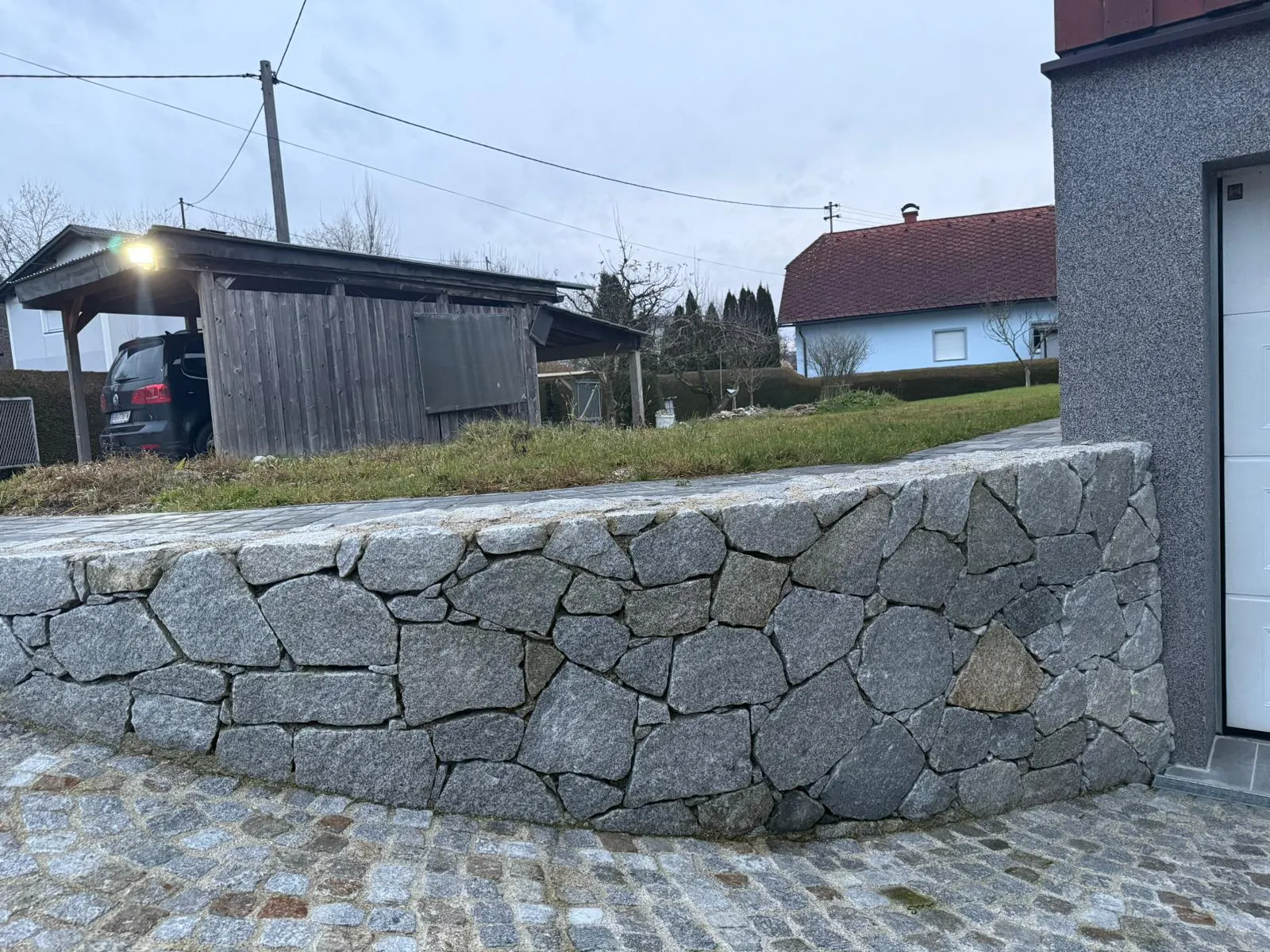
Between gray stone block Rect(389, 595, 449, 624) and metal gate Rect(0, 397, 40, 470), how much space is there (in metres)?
13.2

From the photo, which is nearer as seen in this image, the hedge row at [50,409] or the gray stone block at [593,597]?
the gray stone block at [593,597]

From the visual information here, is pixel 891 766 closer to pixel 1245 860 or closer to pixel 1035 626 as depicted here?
pixel 1035 626

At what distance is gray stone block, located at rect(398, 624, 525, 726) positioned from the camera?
9.42ft

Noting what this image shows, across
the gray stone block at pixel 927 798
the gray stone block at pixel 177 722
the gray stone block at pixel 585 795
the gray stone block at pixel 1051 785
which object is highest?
the gray stone block at pixel 177 722

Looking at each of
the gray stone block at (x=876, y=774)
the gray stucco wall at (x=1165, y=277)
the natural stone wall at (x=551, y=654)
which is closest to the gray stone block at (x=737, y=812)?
the natural stone wall at (x=551, y=654)

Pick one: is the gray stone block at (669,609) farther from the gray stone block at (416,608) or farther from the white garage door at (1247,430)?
the white garage door at (1247,430)

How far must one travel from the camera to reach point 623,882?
2688mm

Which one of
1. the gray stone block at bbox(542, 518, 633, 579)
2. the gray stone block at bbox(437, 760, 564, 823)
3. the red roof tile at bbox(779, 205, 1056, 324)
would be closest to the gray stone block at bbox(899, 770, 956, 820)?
the gray stone block at bbox(437, 760, 564, 823)

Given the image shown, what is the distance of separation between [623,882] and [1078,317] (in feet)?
11.4

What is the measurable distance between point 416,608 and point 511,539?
40cm

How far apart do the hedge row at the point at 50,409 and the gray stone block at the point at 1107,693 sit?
47.4ft

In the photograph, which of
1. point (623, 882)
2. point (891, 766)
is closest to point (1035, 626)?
point (891, 766)

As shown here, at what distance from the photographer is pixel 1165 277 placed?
3.98 meters

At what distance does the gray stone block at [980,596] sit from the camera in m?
3.57
